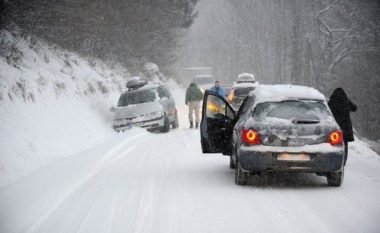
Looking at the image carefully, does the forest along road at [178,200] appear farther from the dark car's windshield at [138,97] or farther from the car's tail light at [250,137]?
the dark car's windshield at [138,97]

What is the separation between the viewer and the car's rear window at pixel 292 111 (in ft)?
30.9

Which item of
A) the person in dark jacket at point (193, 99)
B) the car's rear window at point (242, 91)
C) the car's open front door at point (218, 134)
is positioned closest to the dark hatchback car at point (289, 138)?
the car's open front door at point (218, 134)

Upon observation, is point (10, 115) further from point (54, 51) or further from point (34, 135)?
point (54, 51)

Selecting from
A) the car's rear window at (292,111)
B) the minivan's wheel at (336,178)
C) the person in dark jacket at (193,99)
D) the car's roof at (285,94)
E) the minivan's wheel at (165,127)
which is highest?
the car's roof at (285,94)

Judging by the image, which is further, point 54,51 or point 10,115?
point 54,51

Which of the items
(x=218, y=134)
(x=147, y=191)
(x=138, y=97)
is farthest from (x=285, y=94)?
(x=138, y=97)

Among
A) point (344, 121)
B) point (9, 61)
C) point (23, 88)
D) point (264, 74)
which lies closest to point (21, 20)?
point (9, 61)

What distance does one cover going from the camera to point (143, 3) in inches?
1500

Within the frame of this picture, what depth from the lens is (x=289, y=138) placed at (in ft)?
30.2

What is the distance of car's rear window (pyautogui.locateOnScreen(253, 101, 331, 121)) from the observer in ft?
30.9

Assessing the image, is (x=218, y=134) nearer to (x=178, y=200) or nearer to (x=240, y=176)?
(x=240, y=176)

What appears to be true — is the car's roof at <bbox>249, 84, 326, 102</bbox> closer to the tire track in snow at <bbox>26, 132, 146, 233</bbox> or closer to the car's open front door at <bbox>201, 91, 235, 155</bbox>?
the car's open front door at <bbox>201, 91, 235, 155</bbox>

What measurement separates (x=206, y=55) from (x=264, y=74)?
2673cm

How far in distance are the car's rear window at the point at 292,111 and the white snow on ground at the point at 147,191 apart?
49.7 inches
